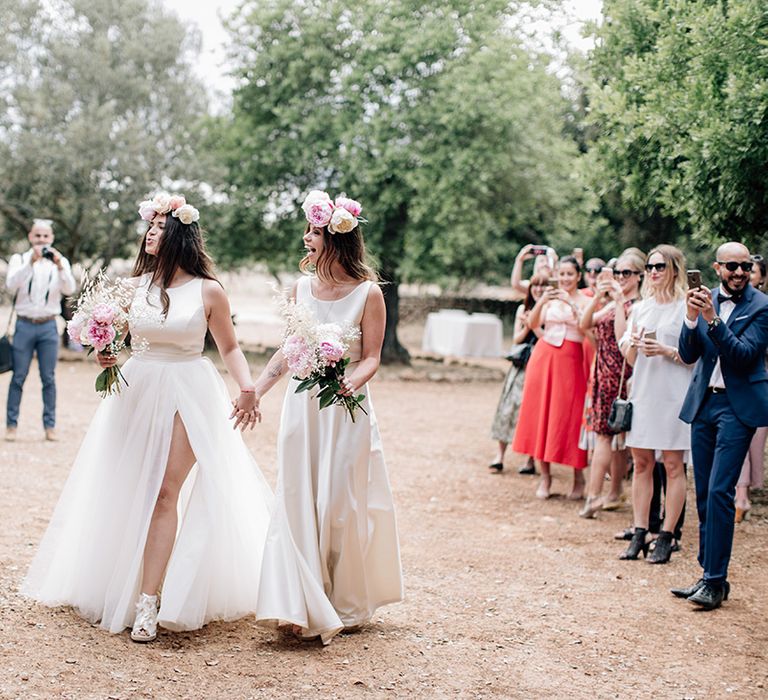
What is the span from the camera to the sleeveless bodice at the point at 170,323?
5.25 m

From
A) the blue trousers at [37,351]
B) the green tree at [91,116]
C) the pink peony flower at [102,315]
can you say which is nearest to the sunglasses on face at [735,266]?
the pink peony flower at [102,315]

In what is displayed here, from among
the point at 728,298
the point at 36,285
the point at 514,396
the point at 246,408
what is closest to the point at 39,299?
the point at 36,285

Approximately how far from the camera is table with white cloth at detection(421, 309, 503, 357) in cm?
2788

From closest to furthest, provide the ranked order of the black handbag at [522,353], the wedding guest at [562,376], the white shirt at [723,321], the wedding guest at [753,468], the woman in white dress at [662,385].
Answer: the white shirt at [723,321] < the woman in white dress at [662,385] < the wedding guest at [753,468] < the wedding guest at [562,376] < the black handbag at [522,353]

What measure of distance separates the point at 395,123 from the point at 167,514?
16.8 meters

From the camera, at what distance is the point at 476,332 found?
91.9ft

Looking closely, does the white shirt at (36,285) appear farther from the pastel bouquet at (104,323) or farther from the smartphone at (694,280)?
the smartphone at (694,280)

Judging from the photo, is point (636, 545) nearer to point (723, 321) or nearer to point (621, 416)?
point (621, 416)

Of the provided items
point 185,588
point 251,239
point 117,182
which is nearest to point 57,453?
point 185,588

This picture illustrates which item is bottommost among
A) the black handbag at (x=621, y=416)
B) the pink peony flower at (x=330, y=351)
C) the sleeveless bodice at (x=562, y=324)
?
the black handbag at (x=621, y=416)

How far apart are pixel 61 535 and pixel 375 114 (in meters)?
16.8

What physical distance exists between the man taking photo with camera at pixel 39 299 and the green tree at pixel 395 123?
10.6m

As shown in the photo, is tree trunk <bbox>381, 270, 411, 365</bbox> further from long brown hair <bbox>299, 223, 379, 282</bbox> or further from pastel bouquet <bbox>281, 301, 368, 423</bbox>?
pastel bouquet <bbox>281, 301, 368, 423</bbox>

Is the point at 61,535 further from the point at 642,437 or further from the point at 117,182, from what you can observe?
the point at 117,182
